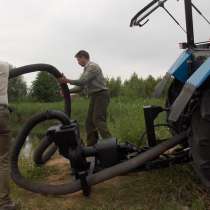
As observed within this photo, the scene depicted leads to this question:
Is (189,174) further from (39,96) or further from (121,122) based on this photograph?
(39,96)

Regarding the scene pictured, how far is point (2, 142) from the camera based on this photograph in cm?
512

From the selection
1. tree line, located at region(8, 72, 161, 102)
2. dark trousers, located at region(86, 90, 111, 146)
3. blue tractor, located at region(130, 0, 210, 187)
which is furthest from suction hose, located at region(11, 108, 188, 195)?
tree line, located at region(8, 72, 161, 102)

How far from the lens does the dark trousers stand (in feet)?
26.2

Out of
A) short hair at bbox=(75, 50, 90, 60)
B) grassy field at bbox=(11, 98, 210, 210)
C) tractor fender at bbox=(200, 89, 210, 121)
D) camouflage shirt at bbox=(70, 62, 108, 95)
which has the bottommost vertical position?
grassy field at bbox=(11, 98, 210, 210)

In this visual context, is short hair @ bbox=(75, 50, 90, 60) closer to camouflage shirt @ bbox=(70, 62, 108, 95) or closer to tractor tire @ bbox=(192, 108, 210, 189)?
camouflage shirt @ bbox=(70, 62, 108, 95)

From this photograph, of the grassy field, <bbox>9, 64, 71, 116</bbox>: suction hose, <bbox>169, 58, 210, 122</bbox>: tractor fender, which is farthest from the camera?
<bbox>9, 64, 71, 116</bbox>: suction hose

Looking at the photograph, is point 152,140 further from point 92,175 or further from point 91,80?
point 91,80

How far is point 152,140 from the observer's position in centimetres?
552

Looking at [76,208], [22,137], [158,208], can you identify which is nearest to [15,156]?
[22,137]

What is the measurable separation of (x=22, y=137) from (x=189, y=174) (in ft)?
5.86

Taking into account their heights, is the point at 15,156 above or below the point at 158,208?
above

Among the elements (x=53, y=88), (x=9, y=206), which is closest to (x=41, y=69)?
(x=9, y=206)

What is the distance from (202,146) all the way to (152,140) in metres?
0.94

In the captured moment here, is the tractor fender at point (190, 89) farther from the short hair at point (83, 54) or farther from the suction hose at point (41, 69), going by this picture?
the short hair at point (83, 54)
